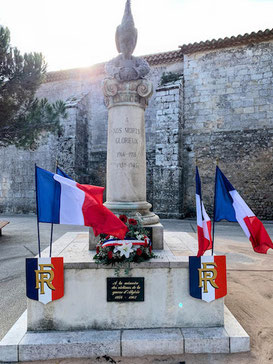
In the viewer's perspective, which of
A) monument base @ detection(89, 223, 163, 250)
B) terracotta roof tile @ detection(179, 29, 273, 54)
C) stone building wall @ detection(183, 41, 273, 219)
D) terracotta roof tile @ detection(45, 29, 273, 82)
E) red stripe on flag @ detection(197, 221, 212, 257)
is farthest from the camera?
stone building wall @ detection(183, 41, 273, 219)

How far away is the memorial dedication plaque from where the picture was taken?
9.62 feet

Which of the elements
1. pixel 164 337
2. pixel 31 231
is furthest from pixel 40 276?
pixel 31 231

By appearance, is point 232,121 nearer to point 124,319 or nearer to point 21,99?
point 21,99

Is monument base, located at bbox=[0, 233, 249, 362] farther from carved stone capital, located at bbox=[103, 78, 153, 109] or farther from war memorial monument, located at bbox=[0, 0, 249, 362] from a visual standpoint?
carved stone capital, located at bbox=[103, 78, 153, 109]

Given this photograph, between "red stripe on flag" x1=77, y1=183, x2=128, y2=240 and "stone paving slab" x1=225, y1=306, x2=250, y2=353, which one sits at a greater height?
"red stripe on flag" x1=77, y1=183, x2=128, y2=240

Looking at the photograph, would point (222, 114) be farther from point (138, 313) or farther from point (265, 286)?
point (138, 313)

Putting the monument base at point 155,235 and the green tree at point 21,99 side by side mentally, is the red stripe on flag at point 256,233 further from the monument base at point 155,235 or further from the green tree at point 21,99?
the green tree at point 21,99

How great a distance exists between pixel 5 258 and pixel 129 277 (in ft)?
13.4

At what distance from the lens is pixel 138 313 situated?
2951 millimetres

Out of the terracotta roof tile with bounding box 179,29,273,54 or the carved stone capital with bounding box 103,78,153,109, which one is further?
the terracotta roof tile with bounding box 179,29,273,54

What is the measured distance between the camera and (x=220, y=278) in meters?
2.98

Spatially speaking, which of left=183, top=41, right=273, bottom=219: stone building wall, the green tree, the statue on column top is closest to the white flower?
the statue on column top

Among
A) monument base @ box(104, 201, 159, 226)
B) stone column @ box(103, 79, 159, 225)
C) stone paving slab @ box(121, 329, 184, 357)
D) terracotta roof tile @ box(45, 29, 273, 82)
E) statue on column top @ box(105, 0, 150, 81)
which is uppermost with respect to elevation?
terracotta roof tile @ box(45, 29, 273, 82)

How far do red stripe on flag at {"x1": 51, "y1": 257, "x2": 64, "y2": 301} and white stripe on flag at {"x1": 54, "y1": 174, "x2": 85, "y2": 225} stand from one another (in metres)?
0.52
